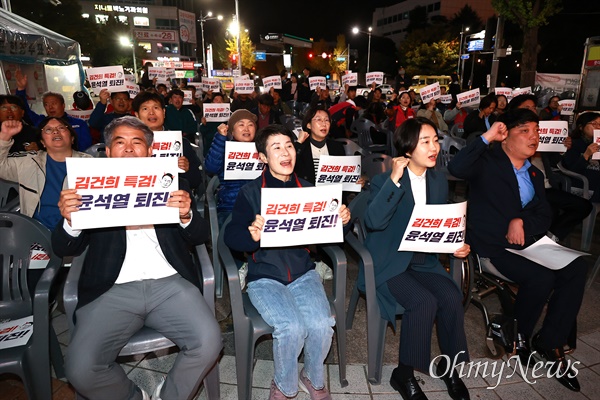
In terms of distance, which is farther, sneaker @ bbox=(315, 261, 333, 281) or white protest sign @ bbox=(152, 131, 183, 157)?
sneaker @ bbox=(315, 261, 333, 281)

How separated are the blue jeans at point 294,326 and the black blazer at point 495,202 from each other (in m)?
1.52

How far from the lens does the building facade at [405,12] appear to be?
68.2 meters

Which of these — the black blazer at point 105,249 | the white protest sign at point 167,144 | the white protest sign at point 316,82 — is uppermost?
the white protest sign at point 316,82

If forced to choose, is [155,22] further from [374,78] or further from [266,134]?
[266,134]

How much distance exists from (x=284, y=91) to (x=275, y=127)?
35.4 feet

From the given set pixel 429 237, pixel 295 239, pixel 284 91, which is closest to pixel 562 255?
pixel 429 237

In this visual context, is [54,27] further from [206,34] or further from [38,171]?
[206,34]

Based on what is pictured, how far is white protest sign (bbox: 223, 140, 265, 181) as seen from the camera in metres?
3.91

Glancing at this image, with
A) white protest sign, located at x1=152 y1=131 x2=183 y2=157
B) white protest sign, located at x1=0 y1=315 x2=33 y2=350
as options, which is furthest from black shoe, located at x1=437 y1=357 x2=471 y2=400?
white protest sign, located at x1=152 y1=131 x2=183 y2=157

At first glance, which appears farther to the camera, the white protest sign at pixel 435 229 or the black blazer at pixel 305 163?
the black blazer at pixel 305 163

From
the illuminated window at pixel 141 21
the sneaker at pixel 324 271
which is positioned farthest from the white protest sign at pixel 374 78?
the illuminated window at pixel 141 21

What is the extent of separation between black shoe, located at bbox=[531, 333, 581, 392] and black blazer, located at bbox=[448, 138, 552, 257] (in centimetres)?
80

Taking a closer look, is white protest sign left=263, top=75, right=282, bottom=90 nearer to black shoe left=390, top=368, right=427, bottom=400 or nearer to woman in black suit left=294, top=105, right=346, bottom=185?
woman in black suit left=294, top=105, right=346, bottom=185

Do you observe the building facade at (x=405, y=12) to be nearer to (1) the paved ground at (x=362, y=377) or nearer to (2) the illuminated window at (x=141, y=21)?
(2) the illuminated window at (x=141, y=21)
